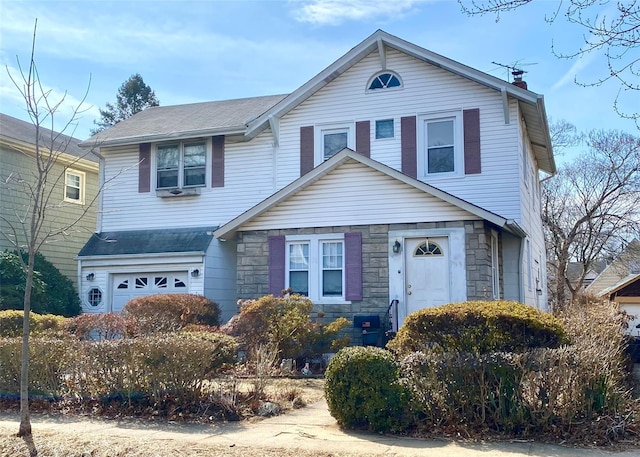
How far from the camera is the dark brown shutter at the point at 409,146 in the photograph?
1557cm

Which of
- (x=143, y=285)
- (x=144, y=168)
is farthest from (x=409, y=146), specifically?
(x=143, y=285)

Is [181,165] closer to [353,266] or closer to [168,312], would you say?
[168,312]

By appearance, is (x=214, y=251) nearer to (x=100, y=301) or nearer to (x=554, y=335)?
(x=100, y=301)

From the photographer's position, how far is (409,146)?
15.7 meters

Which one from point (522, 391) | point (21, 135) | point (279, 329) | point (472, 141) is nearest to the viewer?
point (522, 391)

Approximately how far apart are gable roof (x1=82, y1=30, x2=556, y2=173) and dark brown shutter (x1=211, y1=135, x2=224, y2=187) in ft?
1.53

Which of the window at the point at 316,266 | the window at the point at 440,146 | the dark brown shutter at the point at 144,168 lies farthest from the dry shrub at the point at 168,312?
the window at the point at 440,146

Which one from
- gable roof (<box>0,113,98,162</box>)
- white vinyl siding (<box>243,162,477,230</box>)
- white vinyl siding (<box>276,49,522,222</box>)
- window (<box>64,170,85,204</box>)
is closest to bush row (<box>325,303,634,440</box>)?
white vinyl siding (<box>243,162,477,230</box>)

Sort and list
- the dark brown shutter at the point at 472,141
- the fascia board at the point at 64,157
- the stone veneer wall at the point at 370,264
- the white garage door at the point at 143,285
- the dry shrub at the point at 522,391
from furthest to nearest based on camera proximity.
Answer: the fascia board at the point at 64,157, the white garage door at the point at 143,285, the dark brown shutter at the point at 472,141, the stone veneer wall at the point at 370,264, the dry shrub at the point at 522,391

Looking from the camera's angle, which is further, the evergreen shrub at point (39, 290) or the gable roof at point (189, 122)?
the gable roof at point (189, 122)

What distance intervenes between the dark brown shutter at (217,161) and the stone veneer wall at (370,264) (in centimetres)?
322

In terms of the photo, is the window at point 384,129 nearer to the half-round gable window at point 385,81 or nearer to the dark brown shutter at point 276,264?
the half-round gable window at point 385,81

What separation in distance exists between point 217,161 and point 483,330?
1184cm

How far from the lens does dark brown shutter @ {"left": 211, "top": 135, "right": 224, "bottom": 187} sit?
57.8 feet
